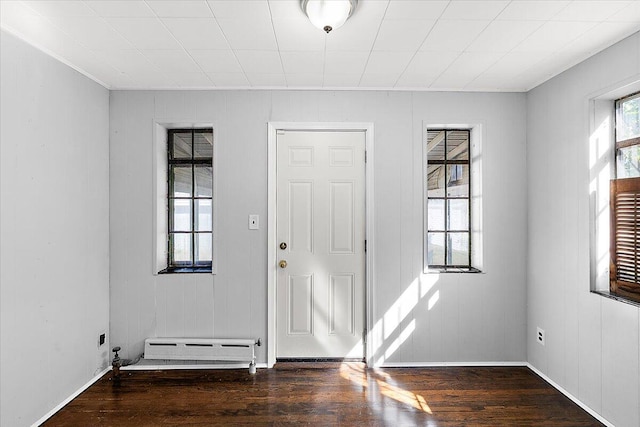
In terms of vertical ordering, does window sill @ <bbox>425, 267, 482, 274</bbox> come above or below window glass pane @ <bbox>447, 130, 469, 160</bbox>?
below

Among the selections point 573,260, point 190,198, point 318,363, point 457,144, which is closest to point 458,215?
point 457,144

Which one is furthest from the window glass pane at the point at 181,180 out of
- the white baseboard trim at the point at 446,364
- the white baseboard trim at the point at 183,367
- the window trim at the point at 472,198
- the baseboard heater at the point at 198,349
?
the white baseboard trim at the point at 446,364

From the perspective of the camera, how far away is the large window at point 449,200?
3.18 m

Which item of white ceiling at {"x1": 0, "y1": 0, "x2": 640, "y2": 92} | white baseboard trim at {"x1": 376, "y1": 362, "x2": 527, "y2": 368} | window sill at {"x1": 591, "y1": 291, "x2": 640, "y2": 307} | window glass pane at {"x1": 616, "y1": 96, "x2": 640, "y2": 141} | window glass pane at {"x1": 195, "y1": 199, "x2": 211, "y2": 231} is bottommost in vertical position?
white baseboard trim at {"x1": 376, "y1": 362, "x2": 527, "y2": 368}

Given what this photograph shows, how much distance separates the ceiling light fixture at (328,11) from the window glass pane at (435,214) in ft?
6.25

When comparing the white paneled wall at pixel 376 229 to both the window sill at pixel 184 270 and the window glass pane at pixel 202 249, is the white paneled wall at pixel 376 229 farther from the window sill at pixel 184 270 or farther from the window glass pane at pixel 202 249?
the window glass pane at pixel 202 249

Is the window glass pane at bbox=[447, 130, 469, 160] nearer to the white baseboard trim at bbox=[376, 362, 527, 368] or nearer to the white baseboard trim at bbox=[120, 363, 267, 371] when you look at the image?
the white baseboard trim at bbox=[376, 362, 527, 368]

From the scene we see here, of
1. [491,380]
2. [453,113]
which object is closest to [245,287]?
[491,380]

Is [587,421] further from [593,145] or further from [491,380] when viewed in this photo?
[593,145]

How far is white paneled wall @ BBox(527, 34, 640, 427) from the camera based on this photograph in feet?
6.83

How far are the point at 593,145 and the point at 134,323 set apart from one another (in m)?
3.77

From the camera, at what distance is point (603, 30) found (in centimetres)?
199

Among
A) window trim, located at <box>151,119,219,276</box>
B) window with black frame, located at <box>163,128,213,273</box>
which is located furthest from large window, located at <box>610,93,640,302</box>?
window with black frame, located at <box>163,128,213,273</box>

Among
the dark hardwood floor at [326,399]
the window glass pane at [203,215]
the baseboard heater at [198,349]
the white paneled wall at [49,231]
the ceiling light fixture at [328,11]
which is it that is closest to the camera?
the ceiling light fixture at [328,11]
